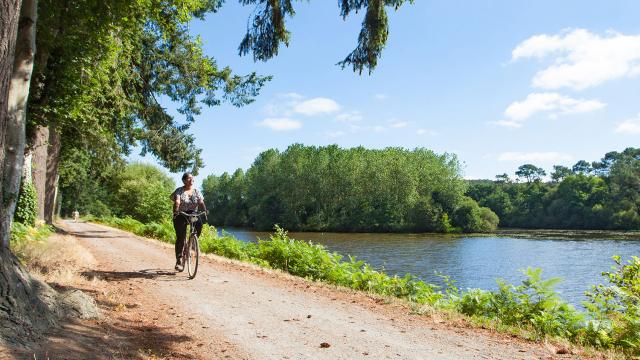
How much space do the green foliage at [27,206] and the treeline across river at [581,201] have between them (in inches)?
3297

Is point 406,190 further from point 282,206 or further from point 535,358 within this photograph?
point 535,358

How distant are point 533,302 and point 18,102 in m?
7.85

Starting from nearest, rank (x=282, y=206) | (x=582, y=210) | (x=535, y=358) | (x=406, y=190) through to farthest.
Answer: (x=535, y=358) → (x=406, y=190) → (x=282, y=206) → (x=582, y=210)

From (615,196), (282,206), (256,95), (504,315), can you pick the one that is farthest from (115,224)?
(615,196)

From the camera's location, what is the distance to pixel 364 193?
79375mm

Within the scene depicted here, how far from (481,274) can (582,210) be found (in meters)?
81.1

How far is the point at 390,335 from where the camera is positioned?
5.50 m

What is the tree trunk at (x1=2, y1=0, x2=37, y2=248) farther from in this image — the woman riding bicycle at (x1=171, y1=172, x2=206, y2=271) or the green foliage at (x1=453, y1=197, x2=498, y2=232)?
the green foliage at (x1=453, y1=197, x2=498, y2=232)

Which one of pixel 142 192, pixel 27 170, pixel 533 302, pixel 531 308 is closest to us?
pixel 531 308

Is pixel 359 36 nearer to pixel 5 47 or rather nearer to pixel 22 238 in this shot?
pixel 5 47

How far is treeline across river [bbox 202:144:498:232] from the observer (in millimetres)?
73500

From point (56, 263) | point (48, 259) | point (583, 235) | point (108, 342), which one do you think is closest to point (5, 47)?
point (108, 342)

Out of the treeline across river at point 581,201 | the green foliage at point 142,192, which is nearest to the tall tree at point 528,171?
the treeline across river at point 581,201

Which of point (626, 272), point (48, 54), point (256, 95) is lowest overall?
point (626, 272)
